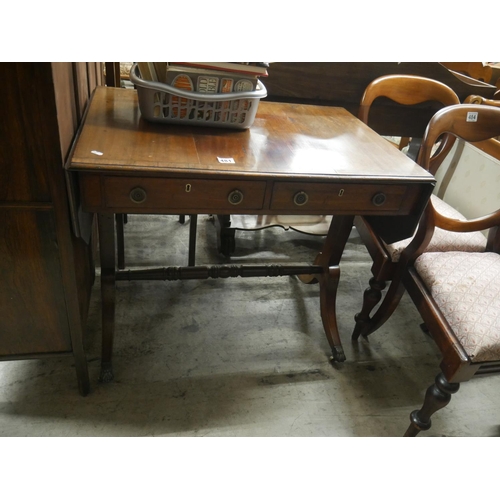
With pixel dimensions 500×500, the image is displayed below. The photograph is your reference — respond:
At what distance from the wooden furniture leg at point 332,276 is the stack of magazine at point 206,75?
0.72 m

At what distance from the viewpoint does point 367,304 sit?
1.69m

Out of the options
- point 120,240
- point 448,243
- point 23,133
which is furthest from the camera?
point 120,240

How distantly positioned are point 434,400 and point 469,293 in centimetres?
35

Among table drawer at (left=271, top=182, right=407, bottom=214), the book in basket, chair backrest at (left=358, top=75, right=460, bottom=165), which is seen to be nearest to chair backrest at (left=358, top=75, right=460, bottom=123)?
chair backrest at (left=358, top=75, right=460, bottom=165)

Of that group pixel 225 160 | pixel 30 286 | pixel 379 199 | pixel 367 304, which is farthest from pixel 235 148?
pixel 367 304

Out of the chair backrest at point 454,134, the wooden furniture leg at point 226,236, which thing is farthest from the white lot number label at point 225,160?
the wooden furniture leg at point 226,236

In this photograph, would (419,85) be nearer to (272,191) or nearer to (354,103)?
(354,103)

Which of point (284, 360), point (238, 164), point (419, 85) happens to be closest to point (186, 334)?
point (284, 360)

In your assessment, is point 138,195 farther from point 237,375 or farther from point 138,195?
point 237,375

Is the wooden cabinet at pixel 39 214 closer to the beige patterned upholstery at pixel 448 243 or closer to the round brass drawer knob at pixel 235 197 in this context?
the round brass drawer knob at pixel 235 197

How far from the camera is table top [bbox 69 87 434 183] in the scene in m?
0.99

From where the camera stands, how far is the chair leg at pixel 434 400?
3.97ft

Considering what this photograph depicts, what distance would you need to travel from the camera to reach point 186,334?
172cm

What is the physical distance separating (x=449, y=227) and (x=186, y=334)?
1.12 m
